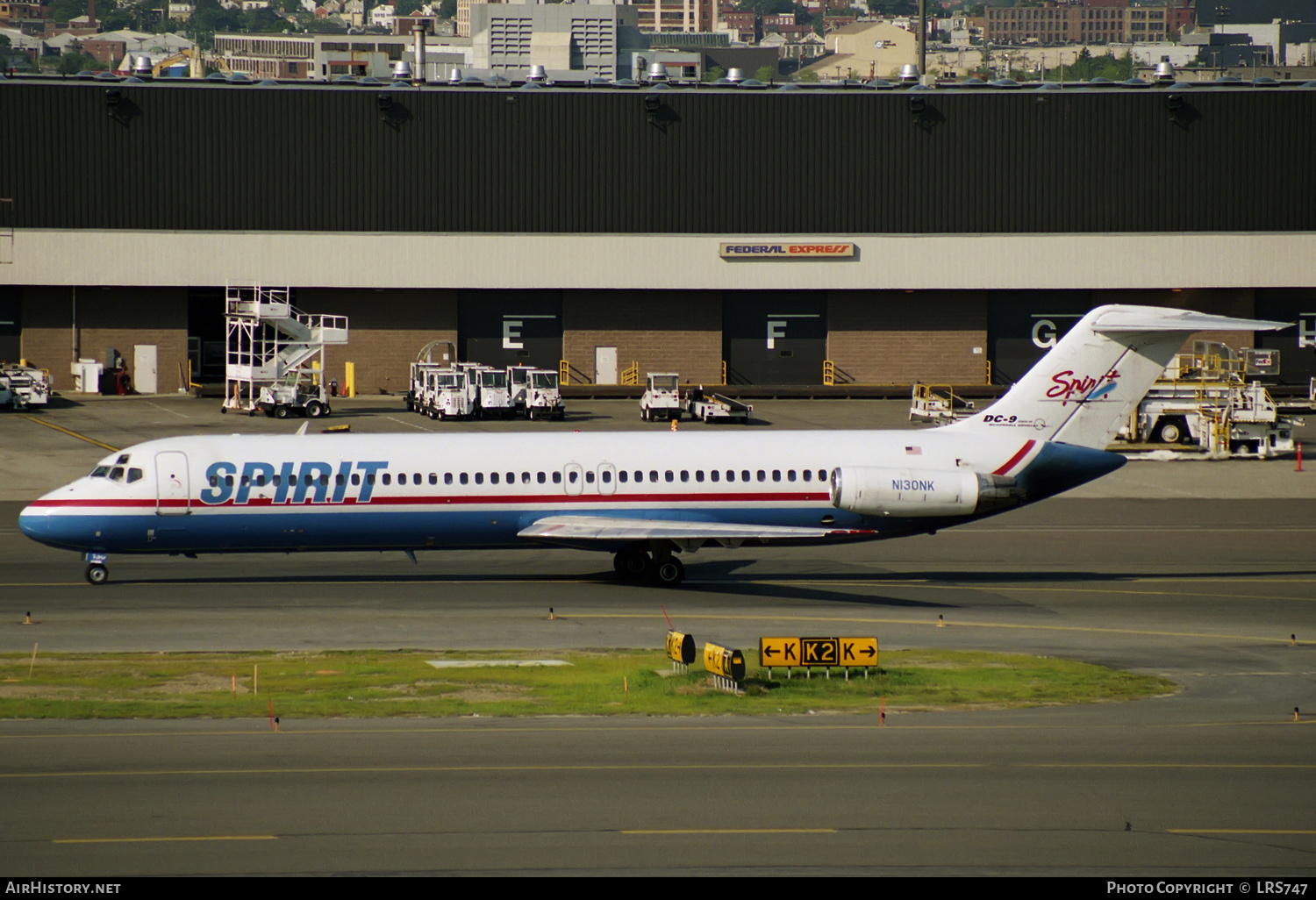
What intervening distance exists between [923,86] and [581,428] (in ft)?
95.5

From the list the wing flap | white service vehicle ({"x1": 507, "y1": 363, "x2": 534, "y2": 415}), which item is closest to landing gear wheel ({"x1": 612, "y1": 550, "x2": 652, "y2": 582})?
the wing flap

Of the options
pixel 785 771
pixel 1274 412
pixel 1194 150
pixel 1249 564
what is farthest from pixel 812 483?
pixel 1194 150

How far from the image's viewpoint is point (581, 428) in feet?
225

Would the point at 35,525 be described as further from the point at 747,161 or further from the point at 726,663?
the point at 747,161

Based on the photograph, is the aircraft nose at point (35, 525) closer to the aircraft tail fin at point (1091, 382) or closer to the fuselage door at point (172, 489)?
the fuselage door at point (172, 489)

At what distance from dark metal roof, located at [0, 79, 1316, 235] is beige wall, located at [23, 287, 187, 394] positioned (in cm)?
488

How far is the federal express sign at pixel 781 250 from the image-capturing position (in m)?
82.0

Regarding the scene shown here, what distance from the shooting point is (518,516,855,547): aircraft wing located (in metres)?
33.9

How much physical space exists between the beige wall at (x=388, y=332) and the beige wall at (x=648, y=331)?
6720 millimetres

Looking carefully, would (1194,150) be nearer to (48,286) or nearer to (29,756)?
(48,286)

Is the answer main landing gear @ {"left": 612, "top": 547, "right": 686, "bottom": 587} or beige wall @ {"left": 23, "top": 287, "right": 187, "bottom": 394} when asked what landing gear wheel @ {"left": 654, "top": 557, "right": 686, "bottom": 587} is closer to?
main landing gear @ {"left": 612, "top": 547, "right": 686, "bottom": 587}

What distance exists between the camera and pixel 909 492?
34.5 meters

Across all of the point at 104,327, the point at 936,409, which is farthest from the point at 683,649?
the point at 104,327

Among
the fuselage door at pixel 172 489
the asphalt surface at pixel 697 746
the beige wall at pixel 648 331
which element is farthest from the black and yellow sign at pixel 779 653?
the beige wall at pixel 648 331
